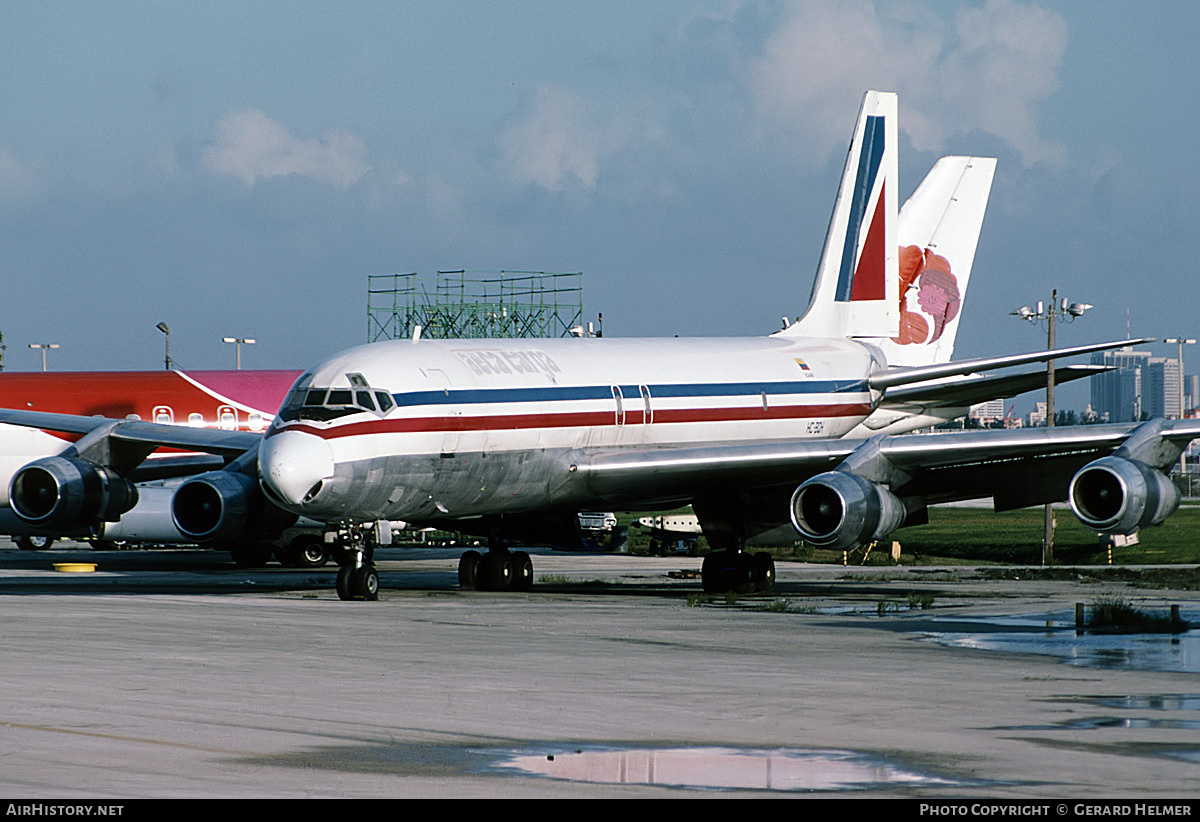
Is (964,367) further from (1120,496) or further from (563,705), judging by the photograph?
(563,705)

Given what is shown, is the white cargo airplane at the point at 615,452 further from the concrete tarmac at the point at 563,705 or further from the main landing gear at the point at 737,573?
the concrete tarmac at the point at 563,705

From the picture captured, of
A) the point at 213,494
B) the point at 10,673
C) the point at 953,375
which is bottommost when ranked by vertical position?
the point at 10,673

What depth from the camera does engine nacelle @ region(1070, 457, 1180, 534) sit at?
26.6 meters

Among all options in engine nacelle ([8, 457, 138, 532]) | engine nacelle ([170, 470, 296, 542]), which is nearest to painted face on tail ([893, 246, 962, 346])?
engine nacelle ([170, 470, 296, 542])

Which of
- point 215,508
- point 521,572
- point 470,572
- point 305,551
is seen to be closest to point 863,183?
point 521,572

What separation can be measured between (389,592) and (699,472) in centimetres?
637

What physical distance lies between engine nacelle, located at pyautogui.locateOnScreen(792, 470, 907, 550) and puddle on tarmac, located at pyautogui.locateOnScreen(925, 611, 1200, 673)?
12.0 ft

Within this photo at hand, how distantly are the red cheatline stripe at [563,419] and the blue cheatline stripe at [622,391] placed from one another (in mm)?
308

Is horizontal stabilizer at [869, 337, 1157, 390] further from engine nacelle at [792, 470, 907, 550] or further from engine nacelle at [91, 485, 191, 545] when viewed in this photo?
engine nacelle at [91, 485, 191, 545]

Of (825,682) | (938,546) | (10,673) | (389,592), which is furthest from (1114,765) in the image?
(938,546)

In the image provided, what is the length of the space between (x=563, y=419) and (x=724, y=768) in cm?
1913

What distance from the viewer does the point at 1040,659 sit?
60.6 ft

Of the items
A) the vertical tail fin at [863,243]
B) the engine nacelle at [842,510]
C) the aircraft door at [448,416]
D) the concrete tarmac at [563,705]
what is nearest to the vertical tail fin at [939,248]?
the vertical tail fin at [863,243]

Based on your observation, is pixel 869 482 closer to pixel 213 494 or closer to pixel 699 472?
pixel 699 472
